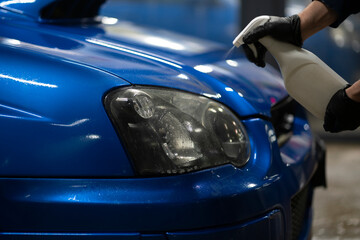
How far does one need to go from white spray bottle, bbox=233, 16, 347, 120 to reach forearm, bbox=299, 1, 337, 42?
75mm

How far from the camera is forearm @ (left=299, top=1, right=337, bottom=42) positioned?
5.55 feet

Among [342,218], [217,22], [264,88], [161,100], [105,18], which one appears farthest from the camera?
[217,22]

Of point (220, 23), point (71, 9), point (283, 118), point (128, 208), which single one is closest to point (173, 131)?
point (128, 208)

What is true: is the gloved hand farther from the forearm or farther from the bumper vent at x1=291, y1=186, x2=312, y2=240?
the bumper vent at x1=291, y1=186, x2=312, y2=240

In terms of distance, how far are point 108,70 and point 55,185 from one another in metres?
0.37

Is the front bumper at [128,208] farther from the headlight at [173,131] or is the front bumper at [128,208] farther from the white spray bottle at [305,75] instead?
the white spray bottle at [305,75]

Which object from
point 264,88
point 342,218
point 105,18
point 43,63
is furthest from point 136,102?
point 342,218

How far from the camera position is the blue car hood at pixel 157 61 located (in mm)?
1737

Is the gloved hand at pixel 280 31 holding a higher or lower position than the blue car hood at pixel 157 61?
higher

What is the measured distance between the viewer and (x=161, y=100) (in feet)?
5.47

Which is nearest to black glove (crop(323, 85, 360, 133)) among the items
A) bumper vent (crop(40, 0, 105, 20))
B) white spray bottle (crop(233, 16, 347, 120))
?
white spray bottle (crop(233, 16, 347, 120))

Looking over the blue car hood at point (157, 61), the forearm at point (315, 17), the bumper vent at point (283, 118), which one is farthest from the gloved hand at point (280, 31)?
the bumper vent at point (283, 118)

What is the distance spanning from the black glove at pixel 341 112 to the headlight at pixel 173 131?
260 millimetres

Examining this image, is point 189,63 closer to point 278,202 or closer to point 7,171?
point 278,202
